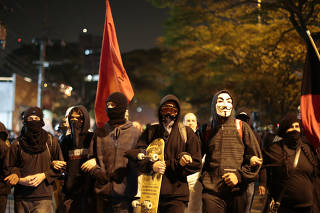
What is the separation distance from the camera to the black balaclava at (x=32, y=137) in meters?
6.79

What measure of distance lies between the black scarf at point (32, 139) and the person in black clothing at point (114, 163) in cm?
88

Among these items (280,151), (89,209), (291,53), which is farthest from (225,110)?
(291,53)

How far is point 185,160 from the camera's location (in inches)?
232

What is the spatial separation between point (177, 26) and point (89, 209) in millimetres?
19814

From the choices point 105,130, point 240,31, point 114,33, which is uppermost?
point 240,31

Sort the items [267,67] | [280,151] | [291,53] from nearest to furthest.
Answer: [280,151] → [291,53] → [267,67]

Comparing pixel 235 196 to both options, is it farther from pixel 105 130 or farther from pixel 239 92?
pixel 239 92

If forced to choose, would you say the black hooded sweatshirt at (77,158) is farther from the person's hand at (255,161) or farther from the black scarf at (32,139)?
the person's hand at (255,161)

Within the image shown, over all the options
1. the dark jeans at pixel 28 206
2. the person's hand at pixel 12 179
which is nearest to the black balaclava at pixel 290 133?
the dark jeans at pixel 28 206

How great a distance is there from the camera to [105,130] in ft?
21.5

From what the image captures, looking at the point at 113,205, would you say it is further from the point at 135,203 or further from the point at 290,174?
the point at 290,174

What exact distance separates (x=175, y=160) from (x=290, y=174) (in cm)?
196

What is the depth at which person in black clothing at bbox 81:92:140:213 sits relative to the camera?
626cm

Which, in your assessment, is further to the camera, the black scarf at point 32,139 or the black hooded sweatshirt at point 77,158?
the black hooded sweatshirt at point 77,158
